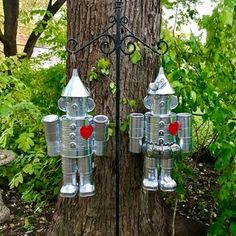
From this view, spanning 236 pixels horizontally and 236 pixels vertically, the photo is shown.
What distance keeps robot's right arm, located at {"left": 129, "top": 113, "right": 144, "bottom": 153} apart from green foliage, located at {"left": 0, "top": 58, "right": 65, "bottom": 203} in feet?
2.98

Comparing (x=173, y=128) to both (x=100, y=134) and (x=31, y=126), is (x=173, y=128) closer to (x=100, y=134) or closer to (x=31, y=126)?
(x=100, y=134)

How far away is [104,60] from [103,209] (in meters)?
0.82

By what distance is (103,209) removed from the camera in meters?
2.39

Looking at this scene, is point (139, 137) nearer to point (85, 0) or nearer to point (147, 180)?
point (147, 180)

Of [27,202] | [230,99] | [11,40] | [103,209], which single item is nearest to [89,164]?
[103,209]

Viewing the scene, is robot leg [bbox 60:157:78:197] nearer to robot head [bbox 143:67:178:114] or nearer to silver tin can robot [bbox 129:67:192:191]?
silver tin can robot [bbox 129:67:192:191]

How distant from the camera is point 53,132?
1.95m

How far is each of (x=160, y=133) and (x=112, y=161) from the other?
0.45 meters

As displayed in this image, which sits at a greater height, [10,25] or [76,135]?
[10,25]

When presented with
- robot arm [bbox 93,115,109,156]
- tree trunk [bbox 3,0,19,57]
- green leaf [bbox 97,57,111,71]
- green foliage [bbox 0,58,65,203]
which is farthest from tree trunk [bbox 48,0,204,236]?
tree trunk [bbox 3,0,19,57]

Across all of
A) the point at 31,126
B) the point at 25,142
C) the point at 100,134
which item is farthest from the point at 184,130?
the point at 31,126

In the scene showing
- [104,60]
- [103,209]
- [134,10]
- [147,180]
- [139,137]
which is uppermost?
[134,10]

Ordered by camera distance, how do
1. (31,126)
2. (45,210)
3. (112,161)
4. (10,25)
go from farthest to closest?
1. (10,25)
2. (45,210)
3. (31,126)
4. (112,161)

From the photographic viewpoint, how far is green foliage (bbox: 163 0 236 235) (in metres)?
2.19
